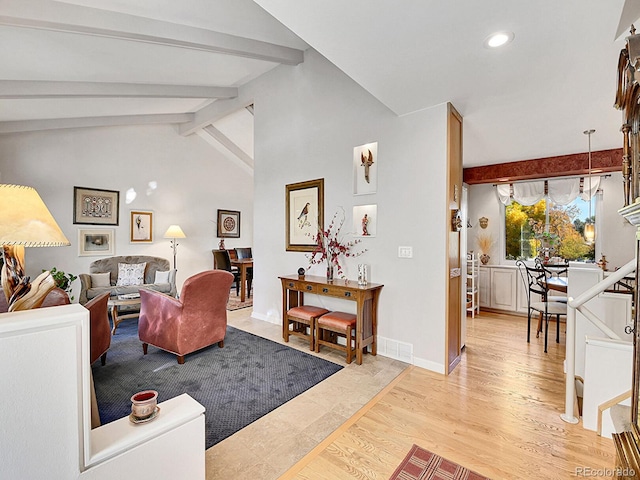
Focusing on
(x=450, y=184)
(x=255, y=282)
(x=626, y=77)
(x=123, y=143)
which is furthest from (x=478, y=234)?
(x=123, y=143)

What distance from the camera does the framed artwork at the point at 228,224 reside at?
7377 millimetres

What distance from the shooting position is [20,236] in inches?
46.1

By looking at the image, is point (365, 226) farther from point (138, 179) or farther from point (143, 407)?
point (138, 179)

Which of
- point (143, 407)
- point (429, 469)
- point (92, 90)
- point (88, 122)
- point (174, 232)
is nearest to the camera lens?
point (143, 407)

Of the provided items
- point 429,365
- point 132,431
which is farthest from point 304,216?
point 132,431

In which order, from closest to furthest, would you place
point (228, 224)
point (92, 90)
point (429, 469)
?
point (429, 469), point (92, 90), point (228, 224)

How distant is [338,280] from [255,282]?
1.80 metres

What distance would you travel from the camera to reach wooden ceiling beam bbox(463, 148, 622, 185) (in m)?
4.20

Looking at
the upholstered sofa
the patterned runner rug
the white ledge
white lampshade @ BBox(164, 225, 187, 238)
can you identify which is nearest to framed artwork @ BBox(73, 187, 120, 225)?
the upholstered sofa

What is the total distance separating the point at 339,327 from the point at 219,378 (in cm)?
126

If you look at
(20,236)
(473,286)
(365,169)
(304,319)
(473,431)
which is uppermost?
(365,169)

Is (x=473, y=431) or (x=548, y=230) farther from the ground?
(x=548, y=230)

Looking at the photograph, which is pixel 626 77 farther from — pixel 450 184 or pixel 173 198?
pixel 173 198

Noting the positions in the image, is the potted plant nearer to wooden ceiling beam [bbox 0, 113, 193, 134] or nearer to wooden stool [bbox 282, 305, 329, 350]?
wooden ceiling beam [bbox 0, 113, 193, 134]
